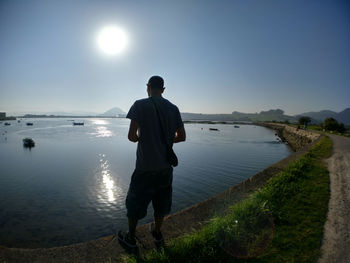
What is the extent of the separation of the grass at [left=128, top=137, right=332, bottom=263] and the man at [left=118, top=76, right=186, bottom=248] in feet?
2.94

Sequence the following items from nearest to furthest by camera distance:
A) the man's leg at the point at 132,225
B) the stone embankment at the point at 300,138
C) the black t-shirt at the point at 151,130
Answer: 1. the black t-shirt at the point at 151,130
2. the man's leg at the point at 132,225
3. the stone embankment at the point at 300,138

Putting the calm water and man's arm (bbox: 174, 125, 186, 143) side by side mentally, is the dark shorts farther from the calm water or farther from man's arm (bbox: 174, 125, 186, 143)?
the calm water

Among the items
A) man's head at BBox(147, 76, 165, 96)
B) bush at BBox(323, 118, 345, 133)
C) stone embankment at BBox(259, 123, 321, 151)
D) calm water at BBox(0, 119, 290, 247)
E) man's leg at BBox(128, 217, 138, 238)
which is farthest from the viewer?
bush at BBox(323, 118, 345, 133)

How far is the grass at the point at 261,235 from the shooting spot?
2777 millimetres

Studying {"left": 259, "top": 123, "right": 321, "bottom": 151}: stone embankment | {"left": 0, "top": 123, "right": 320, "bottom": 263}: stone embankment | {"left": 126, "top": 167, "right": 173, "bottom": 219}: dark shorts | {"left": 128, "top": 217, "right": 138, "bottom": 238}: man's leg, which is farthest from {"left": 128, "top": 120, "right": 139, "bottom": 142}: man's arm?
{"left": 259, "top": 123, "right": 321, "bottom": 151}: stone embankment

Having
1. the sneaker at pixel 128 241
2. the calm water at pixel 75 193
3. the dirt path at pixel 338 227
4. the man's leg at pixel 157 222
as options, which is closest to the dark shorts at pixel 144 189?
the man's leg at pixel 157 222

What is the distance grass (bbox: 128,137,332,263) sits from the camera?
278 cm

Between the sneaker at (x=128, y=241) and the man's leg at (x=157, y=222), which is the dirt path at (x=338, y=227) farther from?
the sneaker at (x=128, y=241)

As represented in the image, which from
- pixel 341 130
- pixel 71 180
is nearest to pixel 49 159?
pixel 71 180

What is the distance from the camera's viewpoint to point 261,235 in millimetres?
3344

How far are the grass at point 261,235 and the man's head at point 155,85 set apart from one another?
2517 mm

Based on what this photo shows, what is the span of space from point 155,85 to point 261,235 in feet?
11.1

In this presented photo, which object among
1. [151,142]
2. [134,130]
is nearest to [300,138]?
[151,142]

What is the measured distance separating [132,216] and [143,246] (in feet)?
2.69
